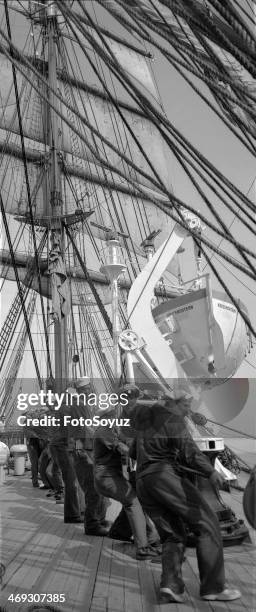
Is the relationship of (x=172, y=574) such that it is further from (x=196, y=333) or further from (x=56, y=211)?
(x=56, y=211)

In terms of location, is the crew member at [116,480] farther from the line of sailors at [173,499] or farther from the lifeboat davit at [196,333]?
the lifeboat davit at [196,333]

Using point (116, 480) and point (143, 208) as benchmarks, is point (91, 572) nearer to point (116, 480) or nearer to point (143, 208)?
point (116, 480)

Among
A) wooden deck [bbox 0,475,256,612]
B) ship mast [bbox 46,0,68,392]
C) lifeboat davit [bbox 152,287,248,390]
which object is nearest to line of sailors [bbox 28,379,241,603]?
wooden deck [bbox 0,475,256,612]

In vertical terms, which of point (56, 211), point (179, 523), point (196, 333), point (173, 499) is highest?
point (56, 211)

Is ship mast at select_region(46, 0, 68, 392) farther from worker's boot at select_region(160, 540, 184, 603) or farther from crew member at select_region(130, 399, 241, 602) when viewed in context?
worker's boot at select_region(160, 540, 184, 603)

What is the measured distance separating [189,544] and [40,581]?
1184 mm

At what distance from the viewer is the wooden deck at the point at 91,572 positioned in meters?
2.72

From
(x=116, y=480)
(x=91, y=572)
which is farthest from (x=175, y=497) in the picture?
(x=116, y=480)

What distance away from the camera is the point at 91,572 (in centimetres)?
335

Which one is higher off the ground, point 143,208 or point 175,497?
point 143,208

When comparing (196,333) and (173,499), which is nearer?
(173,499)

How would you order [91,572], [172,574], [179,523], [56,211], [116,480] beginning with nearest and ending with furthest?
[172,574]
[179,523]
[91,572]
[116,480]
[56,211]

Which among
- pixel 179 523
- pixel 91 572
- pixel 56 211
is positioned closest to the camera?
pixel 179 523

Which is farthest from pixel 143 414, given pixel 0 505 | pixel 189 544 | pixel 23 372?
pixel 23 372
